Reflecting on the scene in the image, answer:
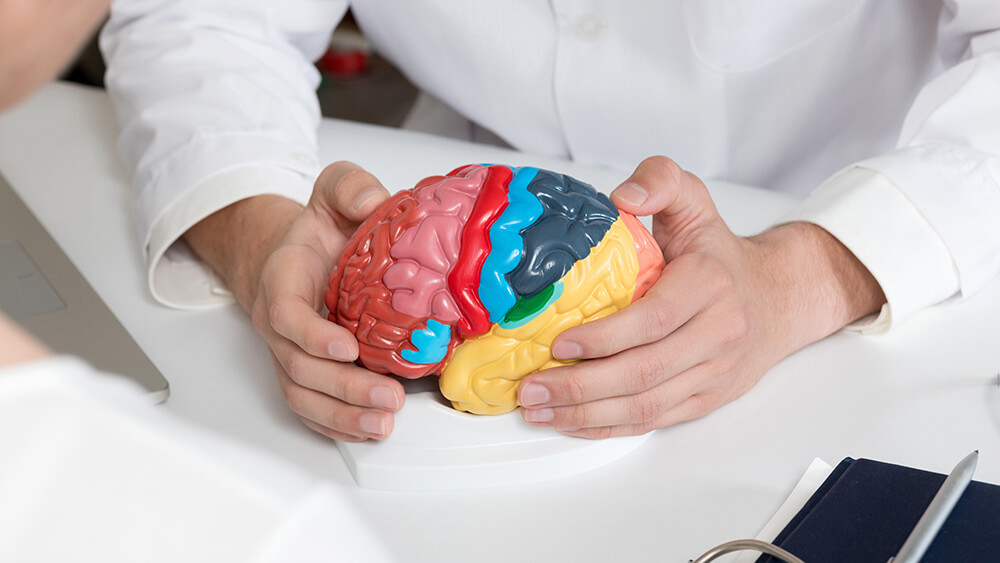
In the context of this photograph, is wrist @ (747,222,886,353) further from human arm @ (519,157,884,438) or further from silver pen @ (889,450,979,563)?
silver pen @ (889,450,979,563)

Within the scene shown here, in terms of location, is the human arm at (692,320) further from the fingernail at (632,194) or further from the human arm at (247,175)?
the human arm at (247,175)

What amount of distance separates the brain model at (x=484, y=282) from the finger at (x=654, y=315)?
0.03 meters

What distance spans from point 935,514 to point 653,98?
871mm

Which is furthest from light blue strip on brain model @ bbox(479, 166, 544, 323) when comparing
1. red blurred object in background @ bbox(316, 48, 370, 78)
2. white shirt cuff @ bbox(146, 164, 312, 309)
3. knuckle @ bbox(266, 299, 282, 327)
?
red blurred object in background @ bbox(316, 48, 370, 78)

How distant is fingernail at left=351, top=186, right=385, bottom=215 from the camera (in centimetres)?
98

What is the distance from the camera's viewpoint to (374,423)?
0.86 m

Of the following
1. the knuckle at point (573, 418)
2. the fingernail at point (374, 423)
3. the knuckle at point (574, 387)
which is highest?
the knuckle at point (574, 387)

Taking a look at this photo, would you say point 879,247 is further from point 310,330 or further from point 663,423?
point 310,330

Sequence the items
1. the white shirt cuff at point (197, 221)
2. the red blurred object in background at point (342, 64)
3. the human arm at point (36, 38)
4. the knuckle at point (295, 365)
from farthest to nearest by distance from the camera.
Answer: the red blurred object in background at point (342, 64) → the white shirt cuff at point (197, 221) → the knuckle at point (295, 365) → the human arm at point (36, 38)

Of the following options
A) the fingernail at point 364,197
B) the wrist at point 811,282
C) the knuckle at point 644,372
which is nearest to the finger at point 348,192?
the fingernail at point 364,197

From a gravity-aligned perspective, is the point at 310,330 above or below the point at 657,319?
below

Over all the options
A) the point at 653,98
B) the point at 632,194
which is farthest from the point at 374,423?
the point at 653,98

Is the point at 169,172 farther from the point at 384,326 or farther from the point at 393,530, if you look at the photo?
the point at 393,530

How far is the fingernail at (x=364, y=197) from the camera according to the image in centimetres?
98
